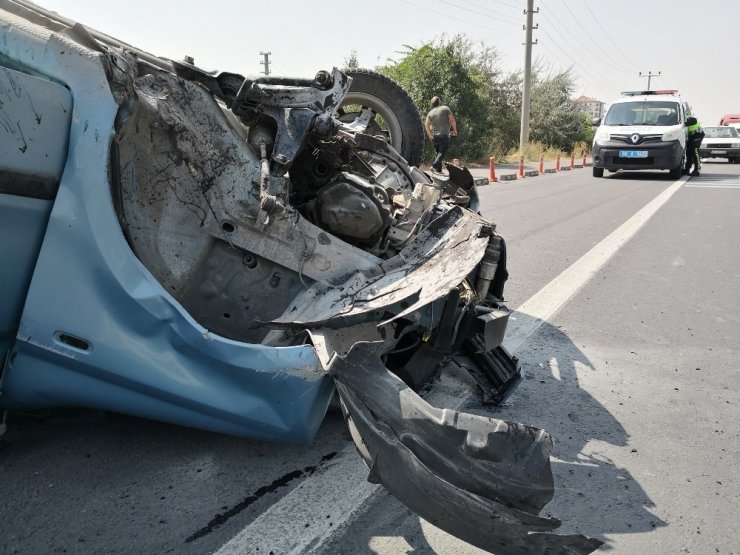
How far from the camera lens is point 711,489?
2529mm

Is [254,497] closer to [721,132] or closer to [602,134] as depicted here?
[602,134]

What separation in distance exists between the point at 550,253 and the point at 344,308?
4.78 m

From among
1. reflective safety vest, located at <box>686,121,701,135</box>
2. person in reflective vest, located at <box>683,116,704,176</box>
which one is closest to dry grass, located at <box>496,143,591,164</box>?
person in reflective vest, located at <box>683,116,704,176</box>

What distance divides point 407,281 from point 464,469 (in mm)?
975

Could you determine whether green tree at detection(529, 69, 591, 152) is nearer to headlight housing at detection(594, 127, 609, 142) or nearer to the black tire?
headlight housing at detection(594, 127, 609, 142)

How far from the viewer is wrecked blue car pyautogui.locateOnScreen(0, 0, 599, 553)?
6.48ft

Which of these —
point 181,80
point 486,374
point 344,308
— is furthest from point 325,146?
point 486,374

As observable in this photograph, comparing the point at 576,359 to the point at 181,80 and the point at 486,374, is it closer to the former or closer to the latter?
the point at 486,374

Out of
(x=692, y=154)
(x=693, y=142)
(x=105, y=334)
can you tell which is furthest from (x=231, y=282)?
(x=692, y=154)

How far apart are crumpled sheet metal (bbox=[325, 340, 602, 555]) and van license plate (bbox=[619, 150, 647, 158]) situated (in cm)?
1657

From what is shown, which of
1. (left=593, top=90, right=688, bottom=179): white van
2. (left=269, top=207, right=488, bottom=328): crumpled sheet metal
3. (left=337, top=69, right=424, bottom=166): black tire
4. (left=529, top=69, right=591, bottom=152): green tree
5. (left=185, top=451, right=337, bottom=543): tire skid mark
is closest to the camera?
(left=185, top=451, right=337, bottom=543): tire skid mark

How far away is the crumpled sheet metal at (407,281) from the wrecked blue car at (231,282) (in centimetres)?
1

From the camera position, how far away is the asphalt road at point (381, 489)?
7.00 feet

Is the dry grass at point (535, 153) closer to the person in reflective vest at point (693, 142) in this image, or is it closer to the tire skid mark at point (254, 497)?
the person in reflective vest at point (693, 142)
